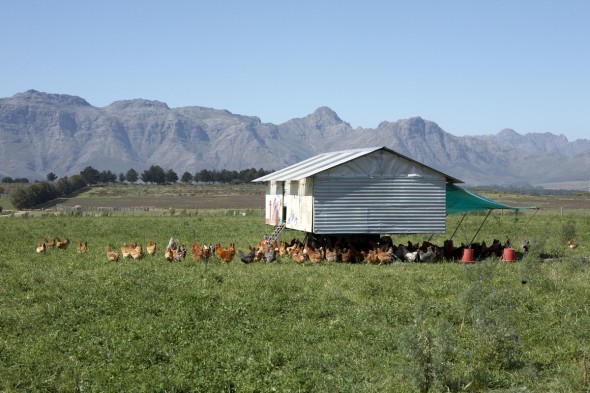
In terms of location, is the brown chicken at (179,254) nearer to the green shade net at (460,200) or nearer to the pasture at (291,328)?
the pasture at (291,328)

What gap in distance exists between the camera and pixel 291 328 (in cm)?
1314

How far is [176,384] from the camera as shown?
1006cm

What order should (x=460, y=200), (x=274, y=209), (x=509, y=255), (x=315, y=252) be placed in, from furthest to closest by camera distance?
(x=274, y=209)
(x=460, y=200)
(x=509, y=255)
(x=315, y=252)

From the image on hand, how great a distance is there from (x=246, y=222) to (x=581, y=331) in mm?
32647

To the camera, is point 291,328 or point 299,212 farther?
point 299,212

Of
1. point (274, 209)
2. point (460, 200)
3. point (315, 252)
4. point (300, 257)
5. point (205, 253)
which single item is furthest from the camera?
point (274, 209)

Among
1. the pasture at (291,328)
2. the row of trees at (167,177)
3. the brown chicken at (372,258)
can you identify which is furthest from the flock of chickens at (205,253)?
the row of trees at (167,177)

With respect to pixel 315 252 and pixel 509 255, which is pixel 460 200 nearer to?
pixel 509 255

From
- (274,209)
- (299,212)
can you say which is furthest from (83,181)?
(299,212)

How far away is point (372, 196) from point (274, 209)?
6.13 meters

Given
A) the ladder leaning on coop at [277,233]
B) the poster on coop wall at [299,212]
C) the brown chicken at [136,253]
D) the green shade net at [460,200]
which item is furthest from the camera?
the ladder leaning on coop at [277,233]

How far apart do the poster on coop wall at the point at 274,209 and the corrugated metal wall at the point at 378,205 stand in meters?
4.44

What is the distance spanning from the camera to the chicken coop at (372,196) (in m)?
24.6

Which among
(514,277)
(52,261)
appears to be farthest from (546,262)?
(52,261)
